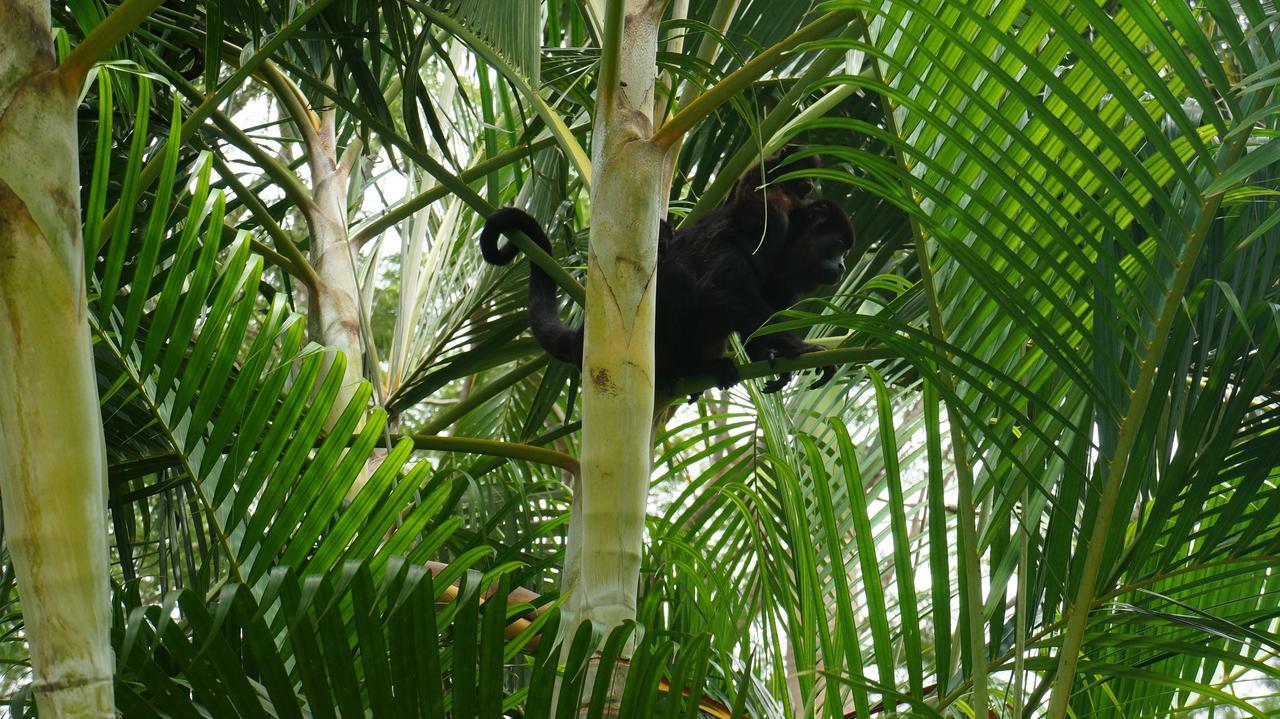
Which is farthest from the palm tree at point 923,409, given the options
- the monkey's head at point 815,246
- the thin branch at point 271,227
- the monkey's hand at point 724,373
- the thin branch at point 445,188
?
the monkey's head at point 815,246

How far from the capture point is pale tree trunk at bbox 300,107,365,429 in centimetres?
354

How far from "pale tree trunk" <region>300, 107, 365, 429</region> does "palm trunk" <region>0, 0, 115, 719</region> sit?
6.99 feet

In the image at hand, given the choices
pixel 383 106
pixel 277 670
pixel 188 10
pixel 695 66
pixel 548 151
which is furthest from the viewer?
pixel 548 151

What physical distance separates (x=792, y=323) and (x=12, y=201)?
1034 millimetres

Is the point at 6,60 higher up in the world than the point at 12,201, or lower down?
higher up

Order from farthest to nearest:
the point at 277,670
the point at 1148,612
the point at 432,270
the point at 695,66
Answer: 1. the point at 432,270
2. the point at 695,66
3. the point at 1148,612
4. the point at 277,670

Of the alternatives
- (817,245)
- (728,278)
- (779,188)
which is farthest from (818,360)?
(779,188)

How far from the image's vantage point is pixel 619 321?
5.54 feet

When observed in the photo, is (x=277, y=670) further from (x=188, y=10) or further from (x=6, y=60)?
(x=188, y=10)

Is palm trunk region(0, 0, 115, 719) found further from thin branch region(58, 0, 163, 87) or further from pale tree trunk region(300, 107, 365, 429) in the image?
pale tree trunk region(300, 107, 365, 429)

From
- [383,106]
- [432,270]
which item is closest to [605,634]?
[383,106]

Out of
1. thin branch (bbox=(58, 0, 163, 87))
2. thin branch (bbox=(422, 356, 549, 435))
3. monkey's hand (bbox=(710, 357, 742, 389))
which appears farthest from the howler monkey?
thin branch (bbox=(58, 0, 163, 87))

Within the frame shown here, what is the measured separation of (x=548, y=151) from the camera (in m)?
3.83

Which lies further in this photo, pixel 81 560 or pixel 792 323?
pixel 792 323
